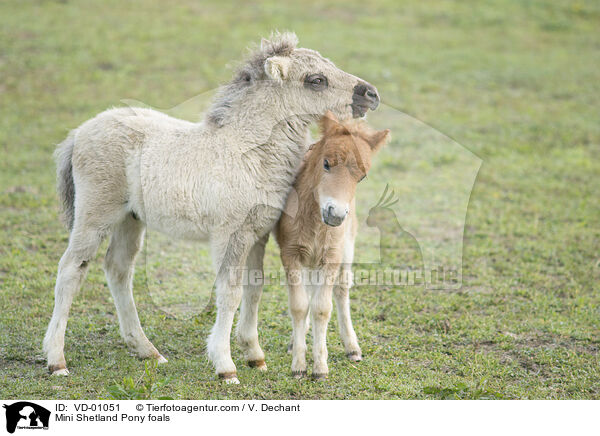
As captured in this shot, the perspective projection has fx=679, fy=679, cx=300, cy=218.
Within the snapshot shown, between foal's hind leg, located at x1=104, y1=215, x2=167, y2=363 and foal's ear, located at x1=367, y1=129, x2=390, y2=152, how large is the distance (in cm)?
222

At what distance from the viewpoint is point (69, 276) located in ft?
18.6

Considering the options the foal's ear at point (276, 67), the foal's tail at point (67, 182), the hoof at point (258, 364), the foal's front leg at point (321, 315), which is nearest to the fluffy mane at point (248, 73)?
the foal's ear at point (276, 67)

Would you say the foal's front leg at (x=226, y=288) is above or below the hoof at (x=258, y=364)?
above

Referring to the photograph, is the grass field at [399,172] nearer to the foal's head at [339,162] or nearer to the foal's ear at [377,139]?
the foal's head at [339,162]

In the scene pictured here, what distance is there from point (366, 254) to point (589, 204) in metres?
4.07

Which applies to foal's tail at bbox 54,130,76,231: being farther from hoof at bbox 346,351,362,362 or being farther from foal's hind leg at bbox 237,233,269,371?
hoof at bbox 346,351,362,362

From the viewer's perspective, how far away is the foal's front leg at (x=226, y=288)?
5.34 m

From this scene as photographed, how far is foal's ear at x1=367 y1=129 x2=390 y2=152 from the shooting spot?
5246mm

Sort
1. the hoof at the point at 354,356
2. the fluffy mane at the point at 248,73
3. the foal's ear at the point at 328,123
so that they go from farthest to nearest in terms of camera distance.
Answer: the hoof at the point at 354,356 → the fluffy mane at the point at 248,73 → the foal's ear at the point at 328,123

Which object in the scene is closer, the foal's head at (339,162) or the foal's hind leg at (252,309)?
the foal's head at (339,162)

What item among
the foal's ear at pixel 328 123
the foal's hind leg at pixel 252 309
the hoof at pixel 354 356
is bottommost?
the hoof at pixel 354 356

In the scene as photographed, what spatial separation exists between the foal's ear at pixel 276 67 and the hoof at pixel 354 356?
2.46 m
